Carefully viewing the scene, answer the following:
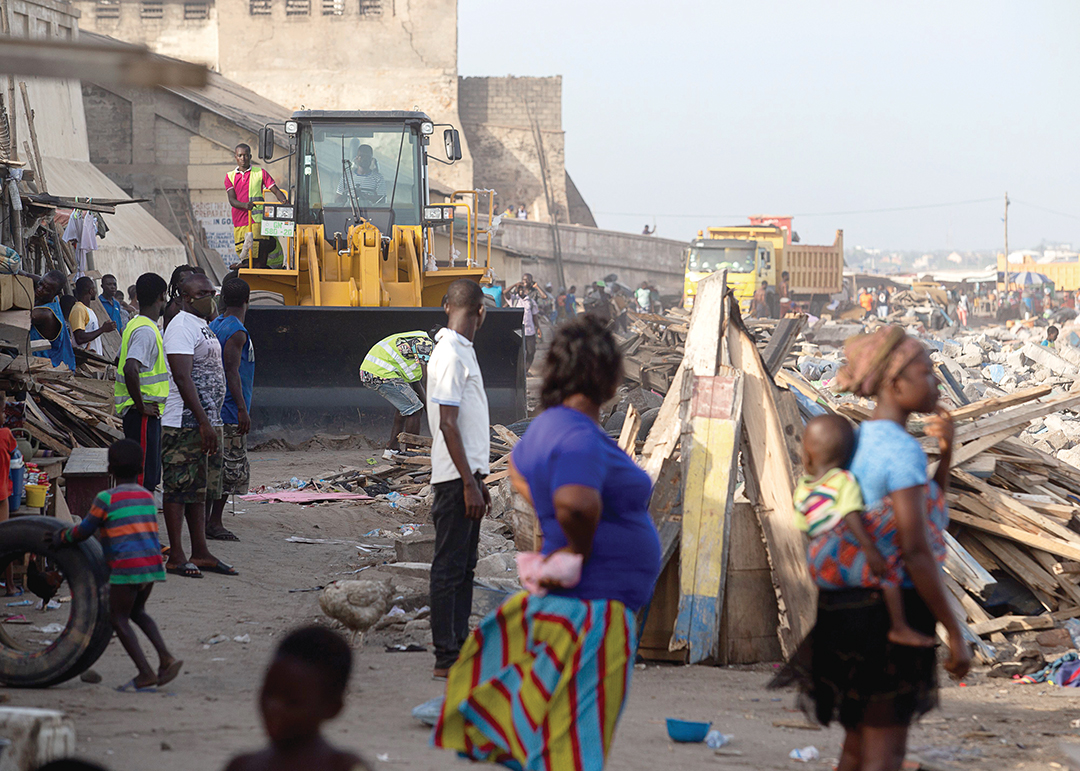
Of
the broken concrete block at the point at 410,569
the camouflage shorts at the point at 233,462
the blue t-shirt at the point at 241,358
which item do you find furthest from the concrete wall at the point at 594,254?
the broken concrete block at the point at 410,569

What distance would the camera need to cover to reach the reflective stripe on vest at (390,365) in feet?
33.8

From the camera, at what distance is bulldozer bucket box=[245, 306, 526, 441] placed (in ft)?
41.6

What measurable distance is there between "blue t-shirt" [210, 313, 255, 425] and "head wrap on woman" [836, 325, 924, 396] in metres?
4.85

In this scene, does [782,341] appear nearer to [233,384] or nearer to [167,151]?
[233,384]

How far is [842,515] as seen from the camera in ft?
9.84

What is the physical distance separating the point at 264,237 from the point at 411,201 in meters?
1.99

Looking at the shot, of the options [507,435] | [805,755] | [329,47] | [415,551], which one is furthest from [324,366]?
[329,47]

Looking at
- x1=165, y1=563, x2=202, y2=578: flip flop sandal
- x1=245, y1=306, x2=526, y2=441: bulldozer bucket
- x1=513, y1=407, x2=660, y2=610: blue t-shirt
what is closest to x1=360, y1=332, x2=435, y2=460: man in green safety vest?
x1=245, y1=306, x2=526, y2=441: bulldozer bucket

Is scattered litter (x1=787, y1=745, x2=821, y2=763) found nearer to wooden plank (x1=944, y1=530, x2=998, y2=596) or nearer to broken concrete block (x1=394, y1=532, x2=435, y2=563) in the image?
wooden plank (x1=944, y1=530, x2=998, y2=596)

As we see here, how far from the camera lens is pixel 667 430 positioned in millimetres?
6121

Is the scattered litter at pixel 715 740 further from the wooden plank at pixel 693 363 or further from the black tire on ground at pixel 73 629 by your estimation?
the black tire on ground at pixel 73 629

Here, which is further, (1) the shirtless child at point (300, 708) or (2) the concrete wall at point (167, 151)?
(2) the concrete wall at point (167, 151)

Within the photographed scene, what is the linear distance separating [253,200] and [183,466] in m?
8.14

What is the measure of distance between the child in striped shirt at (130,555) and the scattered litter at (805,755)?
256 centimetres
